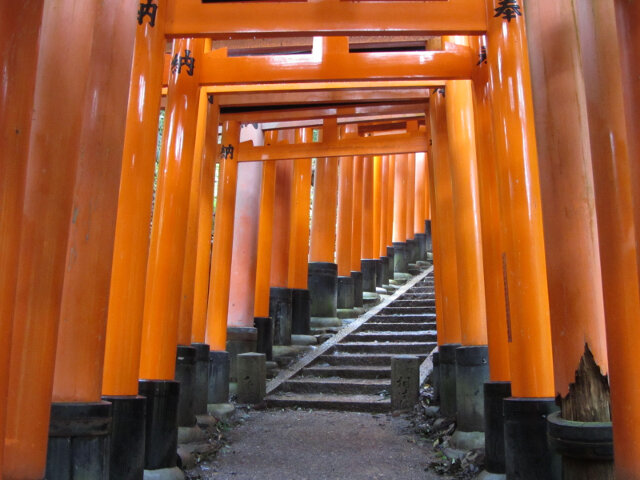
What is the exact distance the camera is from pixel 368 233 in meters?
15.1

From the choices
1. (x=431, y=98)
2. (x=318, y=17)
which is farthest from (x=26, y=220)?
(x=431, y=98)

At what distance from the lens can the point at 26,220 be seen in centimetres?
302

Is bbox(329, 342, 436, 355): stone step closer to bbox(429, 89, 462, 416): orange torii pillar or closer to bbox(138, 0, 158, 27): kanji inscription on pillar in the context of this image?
bbox(429, 89, 462, 416): orange torii pillar

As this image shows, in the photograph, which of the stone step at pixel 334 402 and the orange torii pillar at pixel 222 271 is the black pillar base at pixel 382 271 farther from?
the orange torii pillar at pixel 222 271

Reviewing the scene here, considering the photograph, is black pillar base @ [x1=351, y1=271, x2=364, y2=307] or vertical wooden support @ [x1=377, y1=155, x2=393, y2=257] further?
vertical wooden support @ [x1=377, y1=155, x2=393, y2=257]

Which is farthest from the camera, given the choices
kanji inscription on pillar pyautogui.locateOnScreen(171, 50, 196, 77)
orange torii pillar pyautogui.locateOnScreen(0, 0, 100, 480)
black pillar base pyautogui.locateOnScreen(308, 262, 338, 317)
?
black pillar base pyautogui.locateOnScreen(308, 262, 338, 317)

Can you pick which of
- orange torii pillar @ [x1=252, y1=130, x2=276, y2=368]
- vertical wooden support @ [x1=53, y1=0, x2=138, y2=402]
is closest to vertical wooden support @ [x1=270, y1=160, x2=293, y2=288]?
orange torii pillar @ [x1=252, y1=130, x2=276, y2=368]

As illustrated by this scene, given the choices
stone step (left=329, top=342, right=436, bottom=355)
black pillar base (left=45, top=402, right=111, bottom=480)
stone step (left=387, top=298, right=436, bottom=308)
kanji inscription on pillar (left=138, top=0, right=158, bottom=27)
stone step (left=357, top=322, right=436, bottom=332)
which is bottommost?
black pillar base (left=45, top=402, right=111, bottom=480)

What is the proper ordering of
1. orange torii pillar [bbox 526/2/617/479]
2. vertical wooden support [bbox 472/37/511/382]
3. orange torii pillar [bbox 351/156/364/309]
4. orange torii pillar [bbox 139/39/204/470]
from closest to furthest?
orange torii pillar [bbox 526/2/617/479] → vertical wooden support [bbox 472/37/511/382] → orange torii pillar [bbox 139/39/204/470] → orange torii pillar [bbox 351/156/364/309]

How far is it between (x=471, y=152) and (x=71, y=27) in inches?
167

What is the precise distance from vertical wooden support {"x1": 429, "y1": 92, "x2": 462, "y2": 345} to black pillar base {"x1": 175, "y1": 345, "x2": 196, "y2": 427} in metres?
2.79

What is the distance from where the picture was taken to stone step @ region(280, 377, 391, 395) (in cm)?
915

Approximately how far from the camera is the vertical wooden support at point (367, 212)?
585 inches

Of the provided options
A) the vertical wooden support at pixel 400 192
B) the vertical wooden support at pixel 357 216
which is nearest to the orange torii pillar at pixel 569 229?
the vertical wooden support at pixel 357 216
